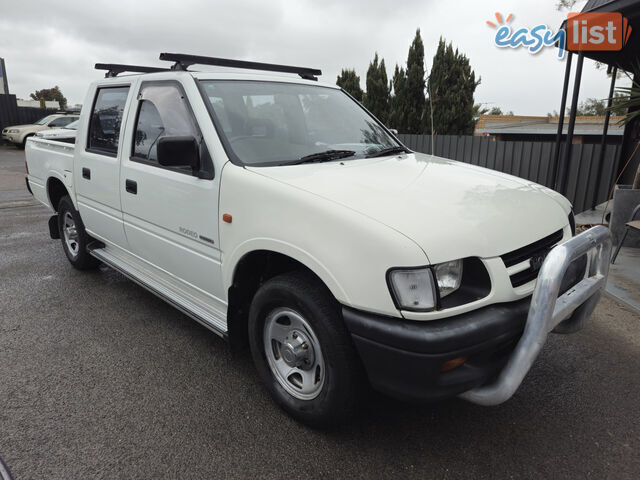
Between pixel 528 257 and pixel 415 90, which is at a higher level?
pixel 415 90

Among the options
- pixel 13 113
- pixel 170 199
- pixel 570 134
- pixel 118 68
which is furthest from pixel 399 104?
pixel 13 113

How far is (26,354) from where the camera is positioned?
3422mm

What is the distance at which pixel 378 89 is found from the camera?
16.8m

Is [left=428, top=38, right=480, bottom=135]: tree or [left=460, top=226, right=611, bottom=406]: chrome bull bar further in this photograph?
[left=428, top=38, right=480, bottom=135]: tree

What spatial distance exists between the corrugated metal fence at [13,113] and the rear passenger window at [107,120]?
25579mm

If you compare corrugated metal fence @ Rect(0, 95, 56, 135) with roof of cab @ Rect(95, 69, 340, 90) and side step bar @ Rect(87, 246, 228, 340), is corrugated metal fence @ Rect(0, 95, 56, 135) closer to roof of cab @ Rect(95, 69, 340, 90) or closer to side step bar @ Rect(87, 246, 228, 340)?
side step bar @ Rect(87, 246, 228, 340)

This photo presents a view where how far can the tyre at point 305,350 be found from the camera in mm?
2256

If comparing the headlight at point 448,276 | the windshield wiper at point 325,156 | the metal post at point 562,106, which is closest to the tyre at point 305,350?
the headlight at point 448,276

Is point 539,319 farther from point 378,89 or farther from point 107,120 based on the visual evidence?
point 378,89

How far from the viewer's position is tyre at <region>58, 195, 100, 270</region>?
4.82 metres

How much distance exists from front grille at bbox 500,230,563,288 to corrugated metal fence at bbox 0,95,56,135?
29149mm

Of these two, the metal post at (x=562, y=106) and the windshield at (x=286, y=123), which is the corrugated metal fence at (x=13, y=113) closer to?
the metal post at (x=562, y=106)

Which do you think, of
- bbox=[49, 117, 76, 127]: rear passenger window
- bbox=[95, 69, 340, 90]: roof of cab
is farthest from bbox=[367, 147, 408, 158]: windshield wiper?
bbox=[49, 117, 76, 127]: rear passenger window

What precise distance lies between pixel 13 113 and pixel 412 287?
96.5ft
